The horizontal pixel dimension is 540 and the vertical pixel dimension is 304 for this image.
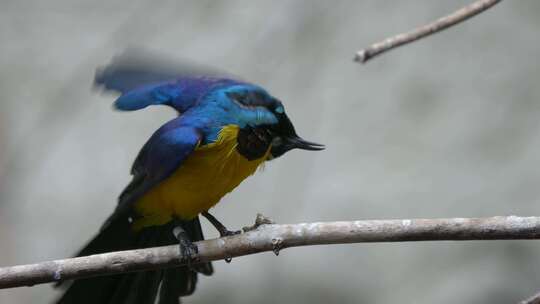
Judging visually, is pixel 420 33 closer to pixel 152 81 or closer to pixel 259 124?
pixel 259 124

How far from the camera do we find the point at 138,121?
15.0ft

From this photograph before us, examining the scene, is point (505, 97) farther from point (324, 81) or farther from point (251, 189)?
point (251, 189)

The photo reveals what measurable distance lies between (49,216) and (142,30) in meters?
1.10

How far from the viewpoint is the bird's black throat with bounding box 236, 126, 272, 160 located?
8.22 ft

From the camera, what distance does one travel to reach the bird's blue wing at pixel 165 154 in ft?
8.02

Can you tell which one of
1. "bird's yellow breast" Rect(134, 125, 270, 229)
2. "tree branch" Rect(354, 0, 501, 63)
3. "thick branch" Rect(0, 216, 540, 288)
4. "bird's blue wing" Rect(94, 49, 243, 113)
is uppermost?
"bird's blue wing" Rect(94, 49, 243, 113)

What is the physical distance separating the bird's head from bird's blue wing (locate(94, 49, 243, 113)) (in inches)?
4.5

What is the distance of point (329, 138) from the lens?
439cm

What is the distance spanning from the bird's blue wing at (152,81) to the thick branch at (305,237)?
500 mm

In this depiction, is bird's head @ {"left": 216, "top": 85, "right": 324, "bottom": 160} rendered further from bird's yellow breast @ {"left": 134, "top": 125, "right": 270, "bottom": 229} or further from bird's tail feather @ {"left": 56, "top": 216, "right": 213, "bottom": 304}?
bird's tail feather @ {"left": 56, "top": 216, "right": 213, "bottom": 304}

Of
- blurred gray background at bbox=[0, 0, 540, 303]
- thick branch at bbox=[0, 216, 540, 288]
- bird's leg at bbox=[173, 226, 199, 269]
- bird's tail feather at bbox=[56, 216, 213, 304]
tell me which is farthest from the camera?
blurred gray background at bbox=[0, 0, 540, 303]

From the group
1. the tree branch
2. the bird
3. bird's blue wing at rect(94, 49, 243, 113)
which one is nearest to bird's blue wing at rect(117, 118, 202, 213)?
the bird

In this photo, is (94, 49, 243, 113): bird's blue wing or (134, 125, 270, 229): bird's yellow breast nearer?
(134, 125, 270, 229): bird's yellow breast

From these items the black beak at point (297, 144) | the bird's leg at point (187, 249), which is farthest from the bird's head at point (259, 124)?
the bird's leg at point (187, 249)
